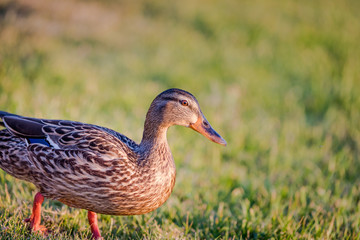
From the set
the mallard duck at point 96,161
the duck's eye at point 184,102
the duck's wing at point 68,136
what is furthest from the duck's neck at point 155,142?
the duck's eye at point 184,102

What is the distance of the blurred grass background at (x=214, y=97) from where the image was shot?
11.3 ft

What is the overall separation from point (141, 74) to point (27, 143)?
4035 millimetres

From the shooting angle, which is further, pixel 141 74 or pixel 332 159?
pixel 141 74

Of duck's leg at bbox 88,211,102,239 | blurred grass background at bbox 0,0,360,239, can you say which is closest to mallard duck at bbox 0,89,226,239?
duck's leg at bbox 88,211,102,239

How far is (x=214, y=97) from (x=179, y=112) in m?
3.35

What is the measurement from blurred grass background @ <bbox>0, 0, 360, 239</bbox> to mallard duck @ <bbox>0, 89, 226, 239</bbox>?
0.36 meters

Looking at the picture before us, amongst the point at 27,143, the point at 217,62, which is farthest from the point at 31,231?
the point at 217,62

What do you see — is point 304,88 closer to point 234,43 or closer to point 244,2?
point 234,43

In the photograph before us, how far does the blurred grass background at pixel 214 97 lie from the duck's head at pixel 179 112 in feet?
2.99

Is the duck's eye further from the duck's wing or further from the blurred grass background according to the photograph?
the blurred grass background

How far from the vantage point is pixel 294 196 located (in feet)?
13.7

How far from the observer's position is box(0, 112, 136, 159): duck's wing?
280 centimetres

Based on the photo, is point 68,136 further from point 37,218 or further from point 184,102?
point 184,102

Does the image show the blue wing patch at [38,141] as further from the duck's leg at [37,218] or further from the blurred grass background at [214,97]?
the blurred grass background at [214,97]
